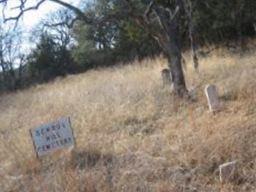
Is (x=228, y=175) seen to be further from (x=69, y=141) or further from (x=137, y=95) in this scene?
(x=137, y=95)

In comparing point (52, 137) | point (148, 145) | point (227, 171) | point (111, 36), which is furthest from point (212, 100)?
point (111, 36)

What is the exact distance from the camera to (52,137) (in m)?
7.29

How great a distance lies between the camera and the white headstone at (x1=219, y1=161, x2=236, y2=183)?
5.65m

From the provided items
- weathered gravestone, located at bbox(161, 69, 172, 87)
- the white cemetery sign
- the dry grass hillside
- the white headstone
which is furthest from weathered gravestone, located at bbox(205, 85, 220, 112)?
weathered gravestone, located at bbox(161, 69, 172, 87)

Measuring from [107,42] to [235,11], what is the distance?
11210 millimetres

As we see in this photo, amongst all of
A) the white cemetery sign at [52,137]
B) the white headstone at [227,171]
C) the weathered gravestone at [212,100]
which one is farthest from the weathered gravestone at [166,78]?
the white headstone at [227,171]

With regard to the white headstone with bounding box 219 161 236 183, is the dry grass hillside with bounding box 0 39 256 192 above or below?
above

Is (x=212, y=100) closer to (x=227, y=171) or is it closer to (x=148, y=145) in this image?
(x=148, y=145)

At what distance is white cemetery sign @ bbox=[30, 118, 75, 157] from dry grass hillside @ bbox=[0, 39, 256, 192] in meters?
0.13

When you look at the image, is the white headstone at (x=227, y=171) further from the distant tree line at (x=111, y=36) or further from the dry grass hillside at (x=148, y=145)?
the distant tree line at (x=111, y=36)

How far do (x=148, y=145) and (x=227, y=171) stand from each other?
1752 millimetres

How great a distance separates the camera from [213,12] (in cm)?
1878

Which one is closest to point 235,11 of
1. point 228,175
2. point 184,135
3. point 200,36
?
point 200,36

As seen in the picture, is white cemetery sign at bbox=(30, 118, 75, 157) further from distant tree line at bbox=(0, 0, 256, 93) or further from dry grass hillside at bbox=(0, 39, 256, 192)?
distant tree line at bbox=(0, 0, 256, 93)
